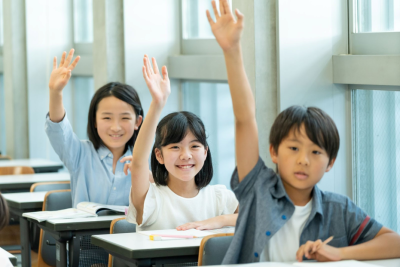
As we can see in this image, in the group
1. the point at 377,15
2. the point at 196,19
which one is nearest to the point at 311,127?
the point at 377,15

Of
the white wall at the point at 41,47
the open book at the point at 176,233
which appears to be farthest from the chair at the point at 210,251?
the white wall at the point at 41,47

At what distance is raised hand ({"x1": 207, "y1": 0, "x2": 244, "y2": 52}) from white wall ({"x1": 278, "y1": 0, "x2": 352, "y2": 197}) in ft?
3.94

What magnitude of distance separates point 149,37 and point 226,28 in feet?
9.53

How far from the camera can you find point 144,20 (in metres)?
4.68

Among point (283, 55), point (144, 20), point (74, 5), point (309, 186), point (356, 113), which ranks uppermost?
point (74, 5)

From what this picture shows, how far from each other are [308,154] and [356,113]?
124cm

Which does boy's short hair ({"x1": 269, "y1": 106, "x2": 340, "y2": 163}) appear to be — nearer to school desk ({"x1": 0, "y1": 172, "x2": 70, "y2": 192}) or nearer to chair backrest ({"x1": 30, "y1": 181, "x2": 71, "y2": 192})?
chair backrest ({"x1": 30, "y1": 181, "x2": 71, "y2": 192})

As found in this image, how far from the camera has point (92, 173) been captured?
327 cm

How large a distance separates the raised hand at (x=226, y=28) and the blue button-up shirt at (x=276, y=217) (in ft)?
1.28

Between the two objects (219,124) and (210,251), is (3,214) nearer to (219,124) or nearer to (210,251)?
(210,251)

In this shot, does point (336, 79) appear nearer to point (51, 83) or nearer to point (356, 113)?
point (356, 113)

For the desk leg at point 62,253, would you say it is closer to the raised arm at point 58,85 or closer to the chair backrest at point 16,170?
the raised arm at point 58,85

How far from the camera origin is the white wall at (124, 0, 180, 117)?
4.65 metres

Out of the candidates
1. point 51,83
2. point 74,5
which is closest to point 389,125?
point 51,83
